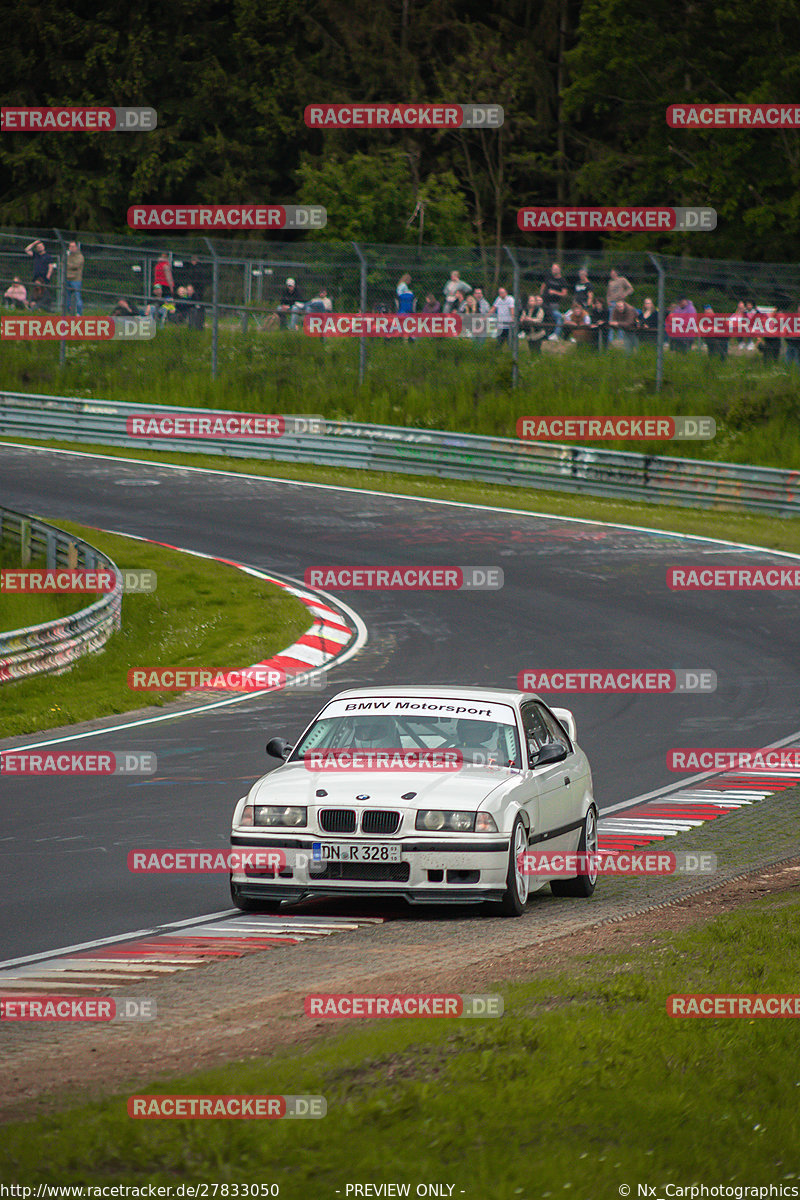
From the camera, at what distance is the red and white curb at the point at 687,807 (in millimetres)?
12508

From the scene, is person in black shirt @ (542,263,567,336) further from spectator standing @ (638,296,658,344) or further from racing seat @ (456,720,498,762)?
racing seat @ (456,720,498,762)

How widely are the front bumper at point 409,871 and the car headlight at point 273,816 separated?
97 millimetres

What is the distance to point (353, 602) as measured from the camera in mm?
24969

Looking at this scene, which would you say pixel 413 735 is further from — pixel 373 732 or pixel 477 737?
pixel 477 737

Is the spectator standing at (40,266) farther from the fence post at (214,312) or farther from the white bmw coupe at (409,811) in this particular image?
the white bmw coupe at (409,811)

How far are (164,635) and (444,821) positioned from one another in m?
13.7

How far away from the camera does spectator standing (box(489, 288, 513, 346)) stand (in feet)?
113

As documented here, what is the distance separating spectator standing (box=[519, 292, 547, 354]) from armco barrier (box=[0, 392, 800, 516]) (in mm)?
2416

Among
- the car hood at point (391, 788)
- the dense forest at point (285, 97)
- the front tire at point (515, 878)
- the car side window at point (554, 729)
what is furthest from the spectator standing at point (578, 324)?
the dense forest at point (285, 97)

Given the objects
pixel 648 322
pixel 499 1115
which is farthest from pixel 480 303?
pixel 499 1115

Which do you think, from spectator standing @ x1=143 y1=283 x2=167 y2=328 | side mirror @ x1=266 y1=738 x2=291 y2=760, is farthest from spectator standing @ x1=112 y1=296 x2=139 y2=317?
side mirror @ x1=266 y1=738 x2=291 y2=760

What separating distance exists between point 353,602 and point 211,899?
14.9 meters

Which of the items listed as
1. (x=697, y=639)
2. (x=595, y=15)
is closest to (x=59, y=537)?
(x=697, y=639)

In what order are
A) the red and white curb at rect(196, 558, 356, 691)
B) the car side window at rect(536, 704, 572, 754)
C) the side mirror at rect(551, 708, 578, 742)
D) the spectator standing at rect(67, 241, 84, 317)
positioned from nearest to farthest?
1. the car side window at rect(536, 704, 572, 754)
2. the side mirror at rect(551, 708, 578, 742)
3. the red and white curb at rect(196, 558, 356, 691)
4. the spectator standing at rect(67, 241, 84, 317)
